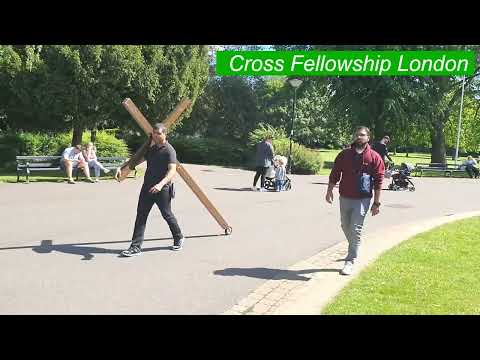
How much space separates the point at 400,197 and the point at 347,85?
53.4 ft

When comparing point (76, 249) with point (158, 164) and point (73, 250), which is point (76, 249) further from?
point (158, 164)

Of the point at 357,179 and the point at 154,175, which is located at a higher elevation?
Answer: the point at 357,179

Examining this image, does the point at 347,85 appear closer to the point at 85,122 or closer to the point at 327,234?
the point at 85,122

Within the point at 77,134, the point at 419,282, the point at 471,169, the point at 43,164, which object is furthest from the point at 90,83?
the point at 471,169

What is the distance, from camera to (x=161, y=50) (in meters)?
18.6

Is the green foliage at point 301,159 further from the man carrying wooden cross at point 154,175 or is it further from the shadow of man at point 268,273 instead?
the shadow of man at point 268,273

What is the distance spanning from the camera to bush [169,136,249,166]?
28.2 metres

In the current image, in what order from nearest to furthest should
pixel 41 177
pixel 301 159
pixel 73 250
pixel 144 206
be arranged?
pixel 144 206, pixel 73 250, pixel 41 177, pixel 301 159

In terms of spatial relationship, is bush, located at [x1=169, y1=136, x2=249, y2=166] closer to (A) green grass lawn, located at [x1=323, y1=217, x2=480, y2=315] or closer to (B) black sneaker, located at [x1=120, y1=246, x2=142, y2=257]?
(A) green grass lawn, located at [x1=323, y1=217, x2=480, y2=315]

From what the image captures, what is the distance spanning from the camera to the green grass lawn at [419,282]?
15.4 ft

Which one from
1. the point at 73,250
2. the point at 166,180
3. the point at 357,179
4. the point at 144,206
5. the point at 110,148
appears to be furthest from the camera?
the point at 110,148

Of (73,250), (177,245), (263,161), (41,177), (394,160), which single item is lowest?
(73,250)

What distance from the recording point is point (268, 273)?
6090 mm

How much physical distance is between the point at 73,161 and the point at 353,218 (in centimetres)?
1177
